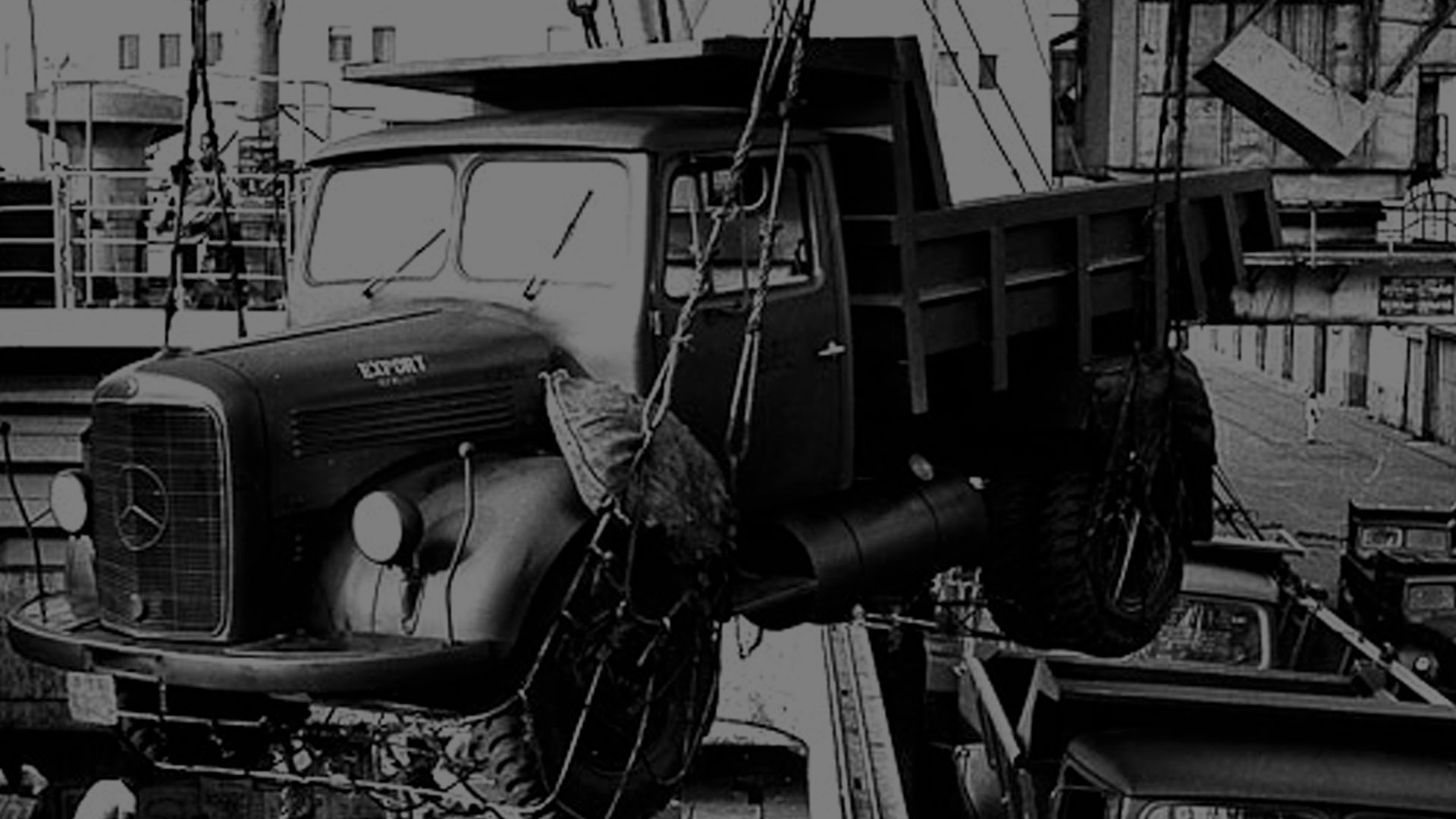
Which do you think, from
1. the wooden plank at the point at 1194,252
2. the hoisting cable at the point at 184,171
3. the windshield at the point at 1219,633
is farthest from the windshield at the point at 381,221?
the windshield at the point at 1219,633

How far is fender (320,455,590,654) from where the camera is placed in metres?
4.87

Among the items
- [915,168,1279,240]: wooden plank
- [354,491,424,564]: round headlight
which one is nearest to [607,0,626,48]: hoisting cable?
[915,168,1279,240]: wooden plank

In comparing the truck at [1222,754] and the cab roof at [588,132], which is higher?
the cab roof at [588,132]

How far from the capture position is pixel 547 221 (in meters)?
5.67

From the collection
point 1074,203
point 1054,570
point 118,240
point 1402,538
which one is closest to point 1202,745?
point 1054,570

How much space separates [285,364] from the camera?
16.8 ft

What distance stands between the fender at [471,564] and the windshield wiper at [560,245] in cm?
62

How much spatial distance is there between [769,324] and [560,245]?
0.63 metres

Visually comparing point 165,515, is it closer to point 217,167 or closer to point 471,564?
point 471,564

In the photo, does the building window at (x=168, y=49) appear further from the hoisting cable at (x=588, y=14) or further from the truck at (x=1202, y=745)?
the truck at (x=1202, y=745)

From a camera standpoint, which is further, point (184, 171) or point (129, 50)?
point (129, 50)

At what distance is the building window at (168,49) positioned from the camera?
3788 cm

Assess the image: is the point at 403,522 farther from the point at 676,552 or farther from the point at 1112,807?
the point at 1112,807

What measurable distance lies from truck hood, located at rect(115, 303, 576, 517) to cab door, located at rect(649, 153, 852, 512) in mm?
387
